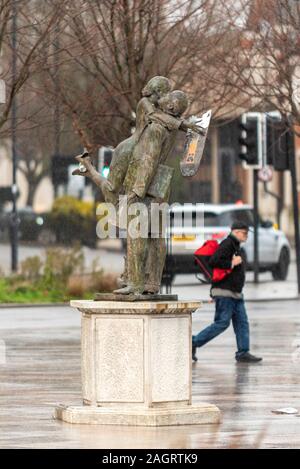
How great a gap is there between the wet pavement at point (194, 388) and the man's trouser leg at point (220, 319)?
26cm

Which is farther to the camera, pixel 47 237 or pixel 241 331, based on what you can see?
pixel 47 237

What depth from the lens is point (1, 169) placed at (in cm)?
7950

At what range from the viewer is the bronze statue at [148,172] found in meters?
12.4

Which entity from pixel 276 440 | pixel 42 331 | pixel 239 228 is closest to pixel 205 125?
pixel 276 440

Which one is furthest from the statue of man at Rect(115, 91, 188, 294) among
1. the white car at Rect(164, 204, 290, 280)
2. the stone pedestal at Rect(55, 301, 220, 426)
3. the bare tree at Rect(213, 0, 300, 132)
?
the white car at Rect(164, 204, 290, 280)

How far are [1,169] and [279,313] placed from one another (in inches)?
2162

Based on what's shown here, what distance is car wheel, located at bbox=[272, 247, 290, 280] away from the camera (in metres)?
35.6

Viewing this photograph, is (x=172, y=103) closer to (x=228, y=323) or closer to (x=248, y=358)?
(x=228, y=323)

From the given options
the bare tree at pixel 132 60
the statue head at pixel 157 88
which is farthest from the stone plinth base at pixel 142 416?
the bare tree at pixel 132 60

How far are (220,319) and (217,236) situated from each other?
1512cm

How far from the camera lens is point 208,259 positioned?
60.3 ft

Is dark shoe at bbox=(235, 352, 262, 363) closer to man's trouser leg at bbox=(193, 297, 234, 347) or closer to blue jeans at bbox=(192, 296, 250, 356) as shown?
blue jeans at bbox=(192, 296, 250, 356)

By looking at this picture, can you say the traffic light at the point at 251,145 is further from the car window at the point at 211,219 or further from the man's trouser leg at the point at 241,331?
the man's trouser leg at the point at 241,331

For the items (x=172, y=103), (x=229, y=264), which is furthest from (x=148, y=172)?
(x=229, y=264)
